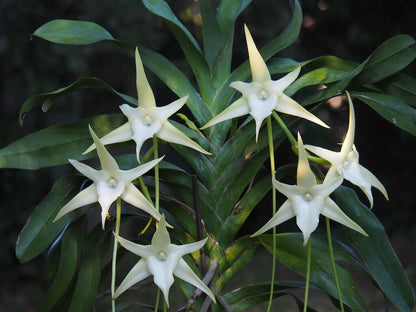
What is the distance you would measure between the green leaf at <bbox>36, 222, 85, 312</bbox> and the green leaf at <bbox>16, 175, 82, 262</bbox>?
3 centimetres

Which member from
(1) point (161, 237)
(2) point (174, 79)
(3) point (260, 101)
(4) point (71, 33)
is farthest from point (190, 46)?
(1) point (161, 237)

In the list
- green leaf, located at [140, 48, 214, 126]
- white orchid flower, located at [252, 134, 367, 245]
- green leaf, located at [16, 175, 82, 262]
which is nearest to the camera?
white orchid flower, located at [252, 134, 367, 245]

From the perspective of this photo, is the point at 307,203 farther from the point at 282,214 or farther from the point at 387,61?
the point at 387,61

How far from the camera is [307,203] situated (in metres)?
0.73

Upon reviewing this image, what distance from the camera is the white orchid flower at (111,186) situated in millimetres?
751

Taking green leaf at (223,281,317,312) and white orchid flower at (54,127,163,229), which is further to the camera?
green leaf at (223,281,317,312)

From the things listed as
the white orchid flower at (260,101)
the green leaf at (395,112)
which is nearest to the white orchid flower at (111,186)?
the white orchid flower at (260,101)

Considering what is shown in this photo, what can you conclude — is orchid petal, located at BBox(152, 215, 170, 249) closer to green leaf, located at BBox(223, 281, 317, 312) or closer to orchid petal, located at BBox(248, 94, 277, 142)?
orchid petal, located at BBox(248, 94, 277, 142)

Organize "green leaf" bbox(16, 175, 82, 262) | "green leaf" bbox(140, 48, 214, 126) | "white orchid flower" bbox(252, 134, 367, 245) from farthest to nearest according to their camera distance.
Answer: "green leaf" bbox(140, 48, 214, 126), "green leaf" bbox(16, 175, 82, 262), "white orchid flower" bbox(252, 134, 367, 245)

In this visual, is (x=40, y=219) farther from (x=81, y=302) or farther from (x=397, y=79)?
(x=397, y=79)

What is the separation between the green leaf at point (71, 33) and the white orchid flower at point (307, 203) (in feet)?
1.58

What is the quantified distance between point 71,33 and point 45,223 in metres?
0.35

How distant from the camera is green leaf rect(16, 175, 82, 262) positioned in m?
0.94

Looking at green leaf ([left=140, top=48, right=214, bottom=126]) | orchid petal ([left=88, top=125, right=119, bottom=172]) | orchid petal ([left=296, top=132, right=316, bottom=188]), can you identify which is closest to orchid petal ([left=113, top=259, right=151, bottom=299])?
orchid petal ([left=88, top=125, right=119, bottom=172])
